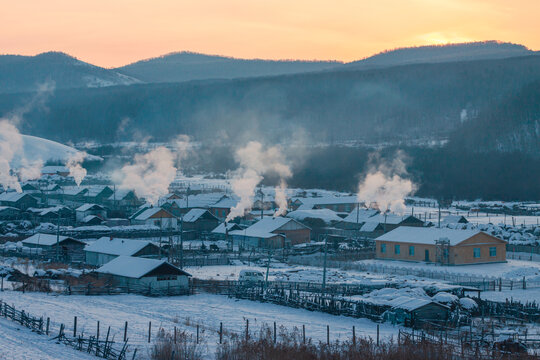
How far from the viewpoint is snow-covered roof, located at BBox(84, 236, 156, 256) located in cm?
4203

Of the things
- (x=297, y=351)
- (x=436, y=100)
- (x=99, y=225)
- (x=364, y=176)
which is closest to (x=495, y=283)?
(x=297, y=351)

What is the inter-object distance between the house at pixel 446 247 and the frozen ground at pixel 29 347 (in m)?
26.6

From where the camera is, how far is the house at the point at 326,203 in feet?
256

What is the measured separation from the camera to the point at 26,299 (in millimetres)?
29734

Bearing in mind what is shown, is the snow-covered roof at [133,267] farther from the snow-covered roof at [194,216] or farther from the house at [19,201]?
the house at [19,201]

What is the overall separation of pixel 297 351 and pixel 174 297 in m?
13.9

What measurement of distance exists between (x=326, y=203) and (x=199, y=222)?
68.4ft

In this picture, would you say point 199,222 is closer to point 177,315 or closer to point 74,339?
point 177,315

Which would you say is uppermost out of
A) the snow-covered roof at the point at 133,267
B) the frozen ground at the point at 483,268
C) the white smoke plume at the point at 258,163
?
the white smoke plume at the point at 258,163

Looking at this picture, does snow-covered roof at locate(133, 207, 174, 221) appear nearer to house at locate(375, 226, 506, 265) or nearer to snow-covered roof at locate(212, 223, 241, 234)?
snow-covered roof at locate(212, 223, 241, 234)

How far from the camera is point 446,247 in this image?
4362 cm

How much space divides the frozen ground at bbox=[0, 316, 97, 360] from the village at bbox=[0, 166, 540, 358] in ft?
1.63

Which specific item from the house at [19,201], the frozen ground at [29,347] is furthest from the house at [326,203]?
the frozen ground at [29,347]

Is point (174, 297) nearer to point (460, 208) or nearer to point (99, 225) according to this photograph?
point (99, 225)
